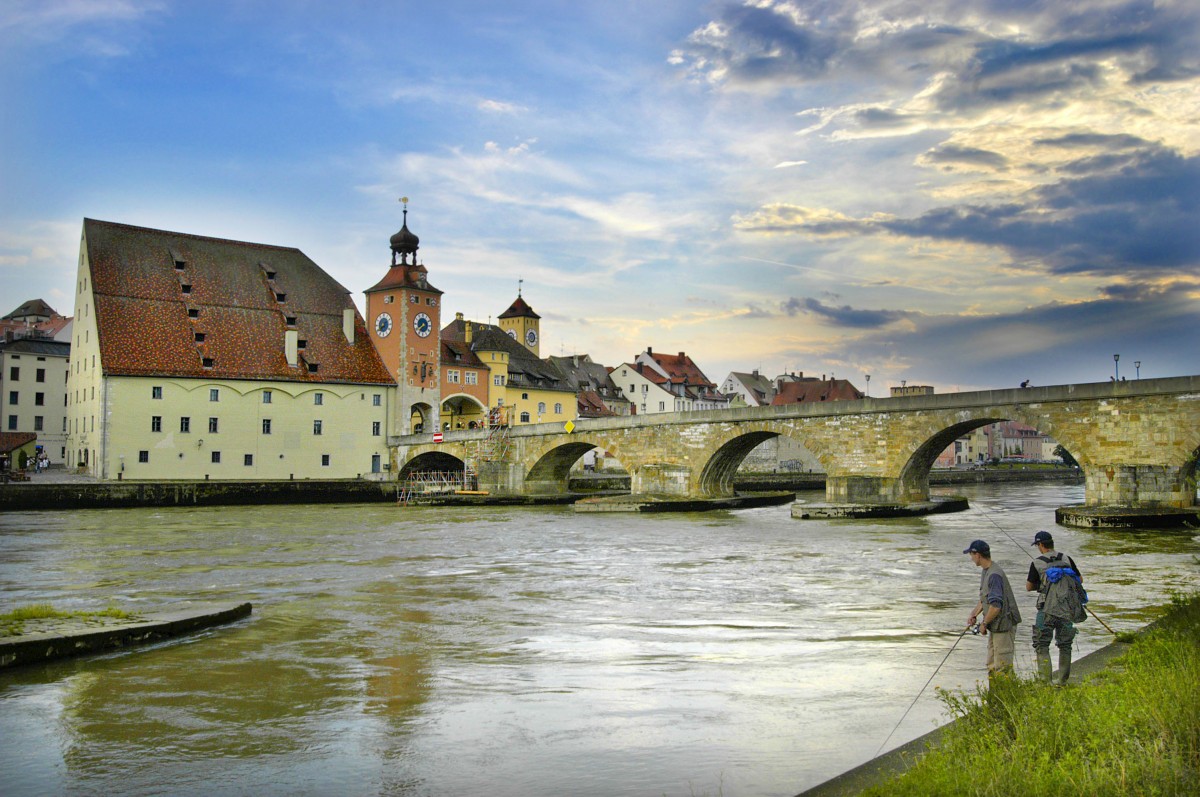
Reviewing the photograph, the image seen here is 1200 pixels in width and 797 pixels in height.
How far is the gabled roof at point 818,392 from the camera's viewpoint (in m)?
105

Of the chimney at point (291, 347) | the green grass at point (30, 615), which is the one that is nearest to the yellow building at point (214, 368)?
the chimney at point (291, 347)

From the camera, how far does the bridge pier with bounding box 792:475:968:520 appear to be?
3622cm

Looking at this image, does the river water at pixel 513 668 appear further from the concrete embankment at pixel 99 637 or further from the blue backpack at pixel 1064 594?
the blue backpack at pixel 1064 594

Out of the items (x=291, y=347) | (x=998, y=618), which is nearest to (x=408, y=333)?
(x=291, y=347)

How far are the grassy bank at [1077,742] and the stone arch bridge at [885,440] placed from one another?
15.3 m

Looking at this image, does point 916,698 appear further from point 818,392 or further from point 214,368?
point 818,392

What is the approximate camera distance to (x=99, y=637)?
11.9 m

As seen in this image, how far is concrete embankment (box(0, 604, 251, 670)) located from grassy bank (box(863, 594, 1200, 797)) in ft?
31.3

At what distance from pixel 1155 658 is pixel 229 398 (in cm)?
5410

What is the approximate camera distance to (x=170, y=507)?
45875 millimetres

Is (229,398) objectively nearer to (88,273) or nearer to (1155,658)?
(88,273)

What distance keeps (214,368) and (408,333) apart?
42.9 ft

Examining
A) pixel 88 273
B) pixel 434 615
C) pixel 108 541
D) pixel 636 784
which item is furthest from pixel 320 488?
pixel 636 784

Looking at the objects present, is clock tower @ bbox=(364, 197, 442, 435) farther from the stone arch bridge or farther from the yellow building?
the stone arch bridge
